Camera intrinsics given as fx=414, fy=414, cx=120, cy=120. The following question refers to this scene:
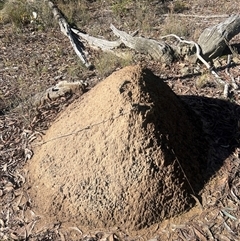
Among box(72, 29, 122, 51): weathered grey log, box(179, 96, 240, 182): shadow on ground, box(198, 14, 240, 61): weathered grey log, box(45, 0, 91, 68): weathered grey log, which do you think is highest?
box(45, 0, 91, 68): weathered grey log

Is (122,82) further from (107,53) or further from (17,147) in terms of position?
(107,53)

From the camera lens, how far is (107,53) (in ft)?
21.1

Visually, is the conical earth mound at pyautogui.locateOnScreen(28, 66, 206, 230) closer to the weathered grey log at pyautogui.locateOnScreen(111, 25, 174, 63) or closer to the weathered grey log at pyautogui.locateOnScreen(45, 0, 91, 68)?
the weathered grey log at pyautogui.locateOnScreen(111, 25, 174, 63)

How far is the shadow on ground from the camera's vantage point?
360 cm

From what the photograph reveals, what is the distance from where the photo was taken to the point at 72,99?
4.64 metres

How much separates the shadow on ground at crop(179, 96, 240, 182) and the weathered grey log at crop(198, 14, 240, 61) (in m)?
1.47

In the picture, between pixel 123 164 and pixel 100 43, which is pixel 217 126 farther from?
pixel 100 43

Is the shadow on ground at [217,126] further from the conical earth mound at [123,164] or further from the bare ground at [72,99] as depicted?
the conical earth mound at [123,164]

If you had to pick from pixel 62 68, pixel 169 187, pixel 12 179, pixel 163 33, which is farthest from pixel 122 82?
pixel 163 33

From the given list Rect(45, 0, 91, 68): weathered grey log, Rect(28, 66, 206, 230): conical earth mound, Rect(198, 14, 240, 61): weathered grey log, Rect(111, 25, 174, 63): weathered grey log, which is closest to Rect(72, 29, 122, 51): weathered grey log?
Rect(45, 0, 91, 68): weathered grey log

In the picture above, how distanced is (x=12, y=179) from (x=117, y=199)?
1.13m

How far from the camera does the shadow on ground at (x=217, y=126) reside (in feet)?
11.8

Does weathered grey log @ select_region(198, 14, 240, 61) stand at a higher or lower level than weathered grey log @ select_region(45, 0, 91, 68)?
lower

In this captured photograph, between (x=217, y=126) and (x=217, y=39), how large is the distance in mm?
2156
